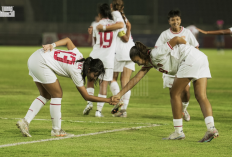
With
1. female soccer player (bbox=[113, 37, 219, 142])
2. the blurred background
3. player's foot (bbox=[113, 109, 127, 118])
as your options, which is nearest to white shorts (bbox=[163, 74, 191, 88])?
player's foot (bbox=[113, 109, 127, 118])

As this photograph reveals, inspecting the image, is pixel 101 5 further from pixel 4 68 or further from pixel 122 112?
pixel 4 68

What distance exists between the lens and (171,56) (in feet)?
21.2

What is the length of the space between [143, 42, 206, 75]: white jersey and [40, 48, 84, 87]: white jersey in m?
1.04

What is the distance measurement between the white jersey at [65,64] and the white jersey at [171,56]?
3.40ft

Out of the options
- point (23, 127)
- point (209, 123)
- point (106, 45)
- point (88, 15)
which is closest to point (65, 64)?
point (23, 127)


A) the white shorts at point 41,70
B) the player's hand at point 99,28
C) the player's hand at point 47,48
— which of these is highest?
the player's hand at point 47,48

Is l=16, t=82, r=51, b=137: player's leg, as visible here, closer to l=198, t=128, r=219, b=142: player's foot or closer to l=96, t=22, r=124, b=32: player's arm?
l=198, t=128, r=219, b=142: player's foot

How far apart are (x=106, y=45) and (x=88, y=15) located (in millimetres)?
41420

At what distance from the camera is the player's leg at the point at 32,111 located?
667 cm

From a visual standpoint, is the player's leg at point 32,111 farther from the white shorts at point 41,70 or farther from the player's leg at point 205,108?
the player's leg at point 205,108

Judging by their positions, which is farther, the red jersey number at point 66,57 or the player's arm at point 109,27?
the player's arm at point 109,27

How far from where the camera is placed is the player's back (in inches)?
260

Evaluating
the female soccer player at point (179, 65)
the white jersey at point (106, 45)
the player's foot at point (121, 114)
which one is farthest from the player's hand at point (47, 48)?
the player's foot at point (121, 114)

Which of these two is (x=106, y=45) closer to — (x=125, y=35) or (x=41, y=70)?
(x=125, y=35)
